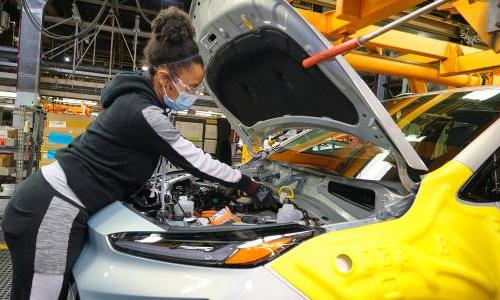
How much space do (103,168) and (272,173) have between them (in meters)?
1.37

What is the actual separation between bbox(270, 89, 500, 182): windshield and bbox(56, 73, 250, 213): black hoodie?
0.92 m

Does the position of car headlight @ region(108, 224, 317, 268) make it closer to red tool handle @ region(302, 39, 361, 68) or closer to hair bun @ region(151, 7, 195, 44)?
red tool handle @ region(302, 39, 361, 68)

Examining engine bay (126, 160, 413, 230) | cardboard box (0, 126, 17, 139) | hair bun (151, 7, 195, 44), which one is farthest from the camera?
cardboard box (0, 126, 17, 139)

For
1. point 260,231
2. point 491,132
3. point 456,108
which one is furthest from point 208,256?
point 456,108

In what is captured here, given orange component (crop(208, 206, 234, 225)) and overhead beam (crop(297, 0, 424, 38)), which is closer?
orange component (crop(208, 206, 234, 225))

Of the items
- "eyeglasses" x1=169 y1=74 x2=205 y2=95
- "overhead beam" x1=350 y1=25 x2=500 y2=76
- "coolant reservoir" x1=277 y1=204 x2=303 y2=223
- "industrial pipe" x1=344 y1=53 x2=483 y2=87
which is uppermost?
"overhead beam" x1=350 y1=25 x2=500 y2=76

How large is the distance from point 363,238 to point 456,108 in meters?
1.23

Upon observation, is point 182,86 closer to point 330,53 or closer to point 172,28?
point 172,28

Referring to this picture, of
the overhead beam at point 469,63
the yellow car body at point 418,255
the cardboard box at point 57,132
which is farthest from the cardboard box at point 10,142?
the overhead beam at point 469,63

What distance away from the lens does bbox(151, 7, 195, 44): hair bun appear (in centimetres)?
165

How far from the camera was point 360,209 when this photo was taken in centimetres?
197

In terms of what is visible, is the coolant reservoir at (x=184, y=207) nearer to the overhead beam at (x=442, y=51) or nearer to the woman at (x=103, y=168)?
the woman at (x=103, y=168)

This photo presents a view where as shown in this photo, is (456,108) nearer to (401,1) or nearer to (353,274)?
(401,1)

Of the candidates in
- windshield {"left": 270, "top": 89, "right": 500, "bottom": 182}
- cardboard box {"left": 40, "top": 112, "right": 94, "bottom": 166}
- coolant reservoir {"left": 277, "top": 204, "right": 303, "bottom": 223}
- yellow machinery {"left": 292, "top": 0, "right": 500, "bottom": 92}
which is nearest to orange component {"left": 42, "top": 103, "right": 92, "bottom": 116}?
cardboard box {"left": 40, "top": 112, "right": 94, "bottom": 166}
